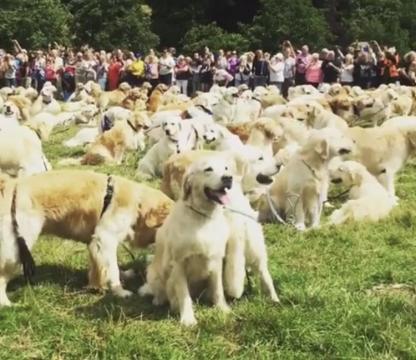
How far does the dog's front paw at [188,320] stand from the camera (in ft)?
17.3

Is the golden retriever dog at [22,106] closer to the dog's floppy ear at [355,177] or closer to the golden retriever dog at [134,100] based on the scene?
the golden retriever dog at [134,100]

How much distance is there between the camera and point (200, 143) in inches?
475

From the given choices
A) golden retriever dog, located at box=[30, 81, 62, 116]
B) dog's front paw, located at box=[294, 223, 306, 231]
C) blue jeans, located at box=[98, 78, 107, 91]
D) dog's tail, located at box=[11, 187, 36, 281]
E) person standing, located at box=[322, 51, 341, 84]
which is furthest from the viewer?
blue jeans, located at box=[98, 78, 107, 91]

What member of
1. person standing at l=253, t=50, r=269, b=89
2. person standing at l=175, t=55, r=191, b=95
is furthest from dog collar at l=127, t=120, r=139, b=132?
person standing at l=175, t=55, r=191, b=95

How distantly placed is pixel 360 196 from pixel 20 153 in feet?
14.8

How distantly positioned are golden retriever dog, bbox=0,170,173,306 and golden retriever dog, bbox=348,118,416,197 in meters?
4.63

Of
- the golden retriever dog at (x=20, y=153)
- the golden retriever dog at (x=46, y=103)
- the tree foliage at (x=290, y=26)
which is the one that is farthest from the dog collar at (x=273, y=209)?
the tree foliage at (x=290, y=26)

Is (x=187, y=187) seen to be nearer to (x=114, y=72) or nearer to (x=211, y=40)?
(x=114, y=72)

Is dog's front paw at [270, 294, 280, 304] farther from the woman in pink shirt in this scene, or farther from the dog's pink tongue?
the woman in pink shirt

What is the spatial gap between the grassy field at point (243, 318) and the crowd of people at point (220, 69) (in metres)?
15.8

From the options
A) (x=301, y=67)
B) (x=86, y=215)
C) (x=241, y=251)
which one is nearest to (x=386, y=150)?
(x=241, y=251)

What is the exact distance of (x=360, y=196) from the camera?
9125 millimetres

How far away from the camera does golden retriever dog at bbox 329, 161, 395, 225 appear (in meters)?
8.57

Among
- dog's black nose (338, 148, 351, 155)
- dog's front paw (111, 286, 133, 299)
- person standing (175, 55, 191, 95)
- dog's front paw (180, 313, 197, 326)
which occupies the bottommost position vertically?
person standing (175, 55, 191, 95)
